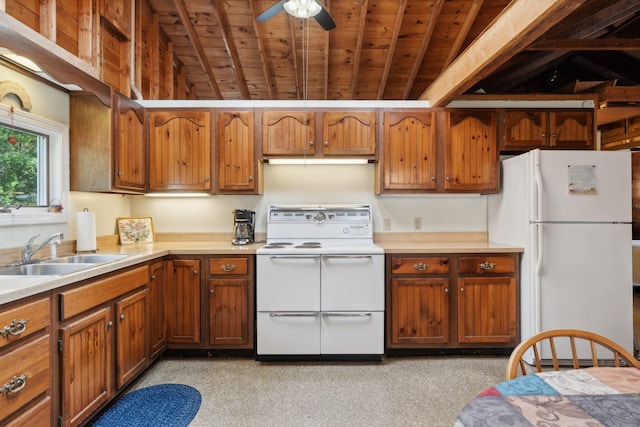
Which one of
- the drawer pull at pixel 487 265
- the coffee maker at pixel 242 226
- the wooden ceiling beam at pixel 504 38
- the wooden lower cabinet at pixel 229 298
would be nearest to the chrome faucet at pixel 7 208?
the wooden lower cabinet at pixel 229 298

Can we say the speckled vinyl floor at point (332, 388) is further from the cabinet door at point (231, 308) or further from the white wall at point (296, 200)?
the white wall at point (296, 200)

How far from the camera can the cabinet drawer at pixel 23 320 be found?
1349mm

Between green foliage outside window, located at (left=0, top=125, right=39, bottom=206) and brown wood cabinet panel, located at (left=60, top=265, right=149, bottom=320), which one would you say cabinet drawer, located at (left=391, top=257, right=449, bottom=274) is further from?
green foliage outside window, located at (left=0, top=125, right=39, bottom=206)

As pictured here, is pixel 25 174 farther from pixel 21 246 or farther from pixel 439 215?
pixel 439 215

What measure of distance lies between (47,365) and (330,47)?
13.3 ft

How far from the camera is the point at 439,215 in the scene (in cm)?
350

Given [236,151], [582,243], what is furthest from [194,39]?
[582,243]

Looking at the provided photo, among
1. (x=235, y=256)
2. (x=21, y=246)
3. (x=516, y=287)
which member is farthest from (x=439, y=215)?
(x=21, y=246)

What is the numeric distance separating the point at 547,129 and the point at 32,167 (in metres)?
4.25

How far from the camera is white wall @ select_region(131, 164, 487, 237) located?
3461mm

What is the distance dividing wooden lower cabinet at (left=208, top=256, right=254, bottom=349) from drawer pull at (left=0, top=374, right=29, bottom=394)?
143 centimetres

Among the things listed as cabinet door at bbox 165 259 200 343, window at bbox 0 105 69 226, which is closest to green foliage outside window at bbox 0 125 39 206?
window at bbox 0 105 69 226

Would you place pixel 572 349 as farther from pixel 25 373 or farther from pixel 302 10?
pixel 302 10

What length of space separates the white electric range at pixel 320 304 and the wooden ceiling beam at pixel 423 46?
264 cm
